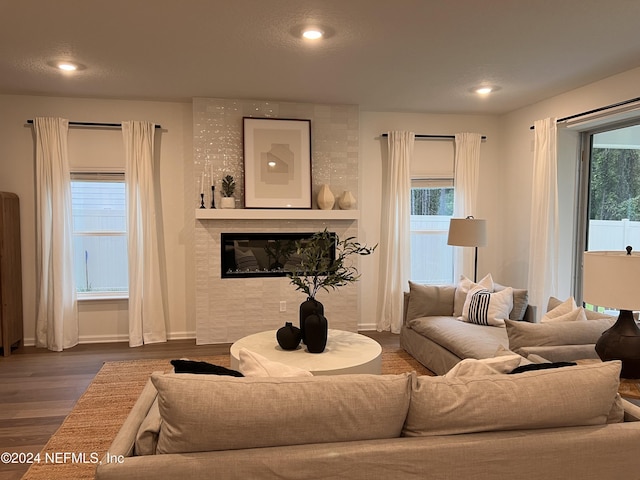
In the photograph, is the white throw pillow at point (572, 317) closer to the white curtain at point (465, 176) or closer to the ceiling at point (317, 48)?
the ceiling at point (317, 48)

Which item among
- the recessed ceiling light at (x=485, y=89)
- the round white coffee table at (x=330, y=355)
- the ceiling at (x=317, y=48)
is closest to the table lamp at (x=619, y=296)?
the round white coffee table at (x=330, y=355)

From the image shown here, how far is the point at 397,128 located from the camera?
18.3 feet

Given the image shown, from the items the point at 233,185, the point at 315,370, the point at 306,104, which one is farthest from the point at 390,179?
the point at 315,370

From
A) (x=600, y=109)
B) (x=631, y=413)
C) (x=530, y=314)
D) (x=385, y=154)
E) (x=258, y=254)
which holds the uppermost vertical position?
(x=600, y=109)

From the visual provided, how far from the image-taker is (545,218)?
4.62m

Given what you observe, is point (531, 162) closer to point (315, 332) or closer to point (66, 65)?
point (315, 332)

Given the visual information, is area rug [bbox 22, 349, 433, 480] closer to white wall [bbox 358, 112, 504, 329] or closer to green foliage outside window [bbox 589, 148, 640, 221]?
white wall [bbox 358, 112, 504, 329]

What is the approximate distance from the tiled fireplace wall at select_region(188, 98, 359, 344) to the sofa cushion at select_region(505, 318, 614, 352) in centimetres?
253

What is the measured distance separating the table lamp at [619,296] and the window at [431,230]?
10.9 ft

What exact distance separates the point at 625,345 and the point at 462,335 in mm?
1494

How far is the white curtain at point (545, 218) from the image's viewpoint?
15.0 feet

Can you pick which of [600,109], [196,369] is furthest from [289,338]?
[600,109]

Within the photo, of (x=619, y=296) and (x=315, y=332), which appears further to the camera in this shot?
(x=315, y=332)

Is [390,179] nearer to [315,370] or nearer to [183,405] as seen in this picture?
[315,370]
